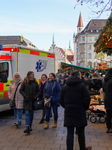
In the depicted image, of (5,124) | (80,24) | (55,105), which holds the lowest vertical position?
(5,124)

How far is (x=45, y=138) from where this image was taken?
6.09 meters

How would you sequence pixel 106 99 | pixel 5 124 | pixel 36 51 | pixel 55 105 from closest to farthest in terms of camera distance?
pixel 106 99, pixel 55 105, pixel 5 124, pixel 36 51

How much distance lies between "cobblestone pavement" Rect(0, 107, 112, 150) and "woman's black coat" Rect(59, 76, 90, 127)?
1101 mm

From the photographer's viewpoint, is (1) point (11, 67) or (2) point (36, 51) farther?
(2) point (36, 51)

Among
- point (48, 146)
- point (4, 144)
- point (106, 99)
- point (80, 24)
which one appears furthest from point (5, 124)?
point (80, 24)

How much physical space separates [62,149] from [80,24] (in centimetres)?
11480

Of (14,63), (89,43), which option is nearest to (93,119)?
(14,63)

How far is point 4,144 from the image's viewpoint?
5602mm

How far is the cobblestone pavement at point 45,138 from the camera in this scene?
536 centimetres

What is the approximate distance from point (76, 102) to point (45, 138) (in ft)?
6.84

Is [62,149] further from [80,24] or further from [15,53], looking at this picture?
[80,24]

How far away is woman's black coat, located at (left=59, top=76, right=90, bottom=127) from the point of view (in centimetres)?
441

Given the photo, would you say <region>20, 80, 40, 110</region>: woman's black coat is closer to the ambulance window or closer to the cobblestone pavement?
the cobblestone pavement

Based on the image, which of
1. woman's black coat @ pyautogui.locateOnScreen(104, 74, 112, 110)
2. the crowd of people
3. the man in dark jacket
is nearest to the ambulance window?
the crowd of people
